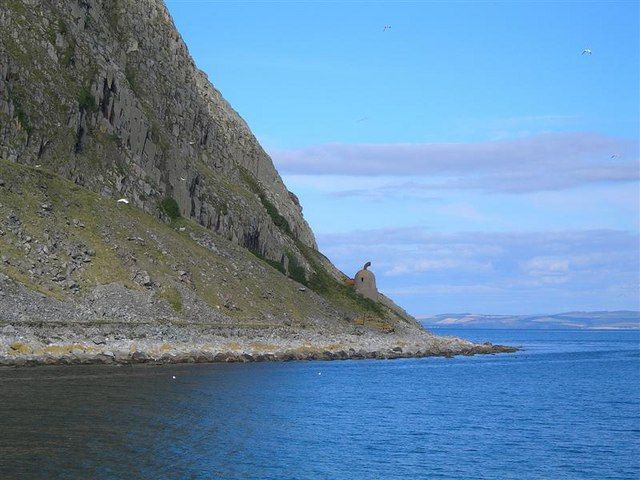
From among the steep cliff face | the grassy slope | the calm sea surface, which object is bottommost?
the calm sea surface

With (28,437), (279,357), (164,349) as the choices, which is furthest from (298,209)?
(28,437)

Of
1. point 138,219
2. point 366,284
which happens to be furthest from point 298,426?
point 366,284

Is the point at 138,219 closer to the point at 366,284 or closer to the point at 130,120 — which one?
the point at 130,120

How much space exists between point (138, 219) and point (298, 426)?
6769cm

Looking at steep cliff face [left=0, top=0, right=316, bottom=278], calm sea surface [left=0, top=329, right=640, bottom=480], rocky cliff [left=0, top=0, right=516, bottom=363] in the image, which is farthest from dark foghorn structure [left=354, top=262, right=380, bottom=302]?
calm sea surface [left=0, top=329, right=640, bottom=480]

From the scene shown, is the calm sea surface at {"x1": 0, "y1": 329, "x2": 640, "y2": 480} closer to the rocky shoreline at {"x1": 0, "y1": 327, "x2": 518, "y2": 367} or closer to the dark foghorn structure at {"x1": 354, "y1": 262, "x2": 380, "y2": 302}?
the rocky shoreline at {"x1": 0, "y1": 327, "x2": 518, "y2": 367}

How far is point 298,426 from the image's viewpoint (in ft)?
177

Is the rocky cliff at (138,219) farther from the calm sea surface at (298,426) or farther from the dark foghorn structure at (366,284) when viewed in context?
the calm sea surface at (298,426)

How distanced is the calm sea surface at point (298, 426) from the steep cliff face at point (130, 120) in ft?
152

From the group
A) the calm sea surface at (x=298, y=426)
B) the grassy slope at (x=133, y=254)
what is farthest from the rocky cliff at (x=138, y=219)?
the calm sea surface at (x=298, y=426)

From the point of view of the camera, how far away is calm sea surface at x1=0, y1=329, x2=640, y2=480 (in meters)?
41.0

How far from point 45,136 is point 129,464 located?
84.6 meters

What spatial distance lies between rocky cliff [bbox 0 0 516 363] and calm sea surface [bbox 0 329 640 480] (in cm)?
1405

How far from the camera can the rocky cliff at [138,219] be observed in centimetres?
9281
